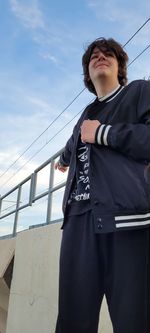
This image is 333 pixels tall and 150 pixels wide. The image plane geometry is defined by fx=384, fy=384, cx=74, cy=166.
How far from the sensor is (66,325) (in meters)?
1.01

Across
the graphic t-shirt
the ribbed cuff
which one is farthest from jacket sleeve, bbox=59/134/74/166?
the ribbed cuff

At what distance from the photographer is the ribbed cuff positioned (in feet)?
3.49

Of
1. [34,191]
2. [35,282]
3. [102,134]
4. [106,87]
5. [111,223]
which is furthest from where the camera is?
[34,191]

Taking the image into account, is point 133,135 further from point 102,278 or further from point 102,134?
point 102,278

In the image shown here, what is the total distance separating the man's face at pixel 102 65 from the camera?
1251mm

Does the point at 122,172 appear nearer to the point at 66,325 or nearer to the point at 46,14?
the point at 66,325

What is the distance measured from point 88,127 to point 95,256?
1.20 ft

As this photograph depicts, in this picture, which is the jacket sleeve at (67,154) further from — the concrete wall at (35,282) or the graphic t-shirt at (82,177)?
the concrete wall at (35,282)

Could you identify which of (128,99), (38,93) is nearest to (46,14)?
(38,93)

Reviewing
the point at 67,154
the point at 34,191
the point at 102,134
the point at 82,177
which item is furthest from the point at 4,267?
the point at 102,134

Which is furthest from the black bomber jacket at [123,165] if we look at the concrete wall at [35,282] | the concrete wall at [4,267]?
the concrete wall at [4,267]

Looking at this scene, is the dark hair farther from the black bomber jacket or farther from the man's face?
the black bomber jacket

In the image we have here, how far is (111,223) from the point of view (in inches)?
38.0

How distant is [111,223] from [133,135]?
A: 0.76 ft
